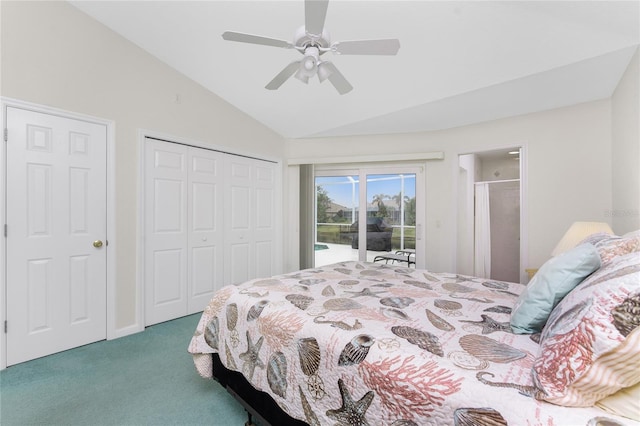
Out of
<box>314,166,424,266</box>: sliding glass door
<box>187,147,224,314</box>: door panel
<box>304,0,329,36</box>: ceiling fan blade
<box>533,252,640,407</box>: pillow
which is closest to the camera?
<box>533,252,640,407</box>: pillow

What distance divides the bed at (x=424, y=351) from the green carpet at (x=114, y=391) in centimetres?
20

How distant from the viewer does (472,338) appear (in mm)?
1170

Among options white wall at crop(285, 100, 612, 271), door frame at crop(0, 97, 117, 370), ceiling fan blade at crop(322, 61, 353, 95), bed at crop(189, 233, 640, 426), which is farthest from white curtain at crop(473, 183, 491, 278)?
door frame at crop(0, 97, 117, 370)

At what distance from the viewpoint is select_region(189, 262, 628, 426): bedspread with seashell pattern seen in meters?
0.85

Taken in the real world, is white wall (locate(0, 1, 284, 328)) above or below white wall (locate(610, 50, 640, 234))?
above

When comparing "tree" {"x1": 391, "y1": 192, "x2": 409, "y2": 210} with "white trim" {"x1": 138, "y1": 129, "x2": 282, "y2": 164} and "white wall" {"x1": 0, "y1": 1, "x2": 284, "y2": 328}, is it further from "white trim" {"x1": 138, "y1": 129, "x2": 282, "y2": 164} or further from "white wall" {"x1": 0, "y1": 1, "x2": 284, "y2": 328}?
"white wall" {"x1": 0, "y1": 1, "x2": 284, "y2": 328}

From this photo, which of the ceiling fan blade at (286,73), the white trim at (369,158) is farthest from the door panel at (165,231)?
the white trim at (369,158)

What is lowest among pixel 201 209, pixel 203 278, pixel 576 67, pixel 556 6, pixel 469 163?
pixel 203 278

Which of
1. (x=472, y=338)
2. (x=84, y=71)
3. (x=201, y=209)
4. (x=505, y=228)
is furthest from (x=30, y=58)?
(x=505, y=228)

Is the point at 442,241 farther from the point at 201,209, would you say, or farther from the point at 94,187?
the point at 94,187

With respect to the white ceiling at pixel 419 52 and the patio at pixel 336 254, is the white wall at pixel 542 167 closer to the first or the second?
the white ceiling at pixel 419 52

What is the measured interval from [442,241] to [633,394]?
333 centimetres

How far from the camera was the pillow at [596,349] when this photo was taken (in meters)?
0.73

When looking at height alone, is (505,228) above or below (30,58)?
below
